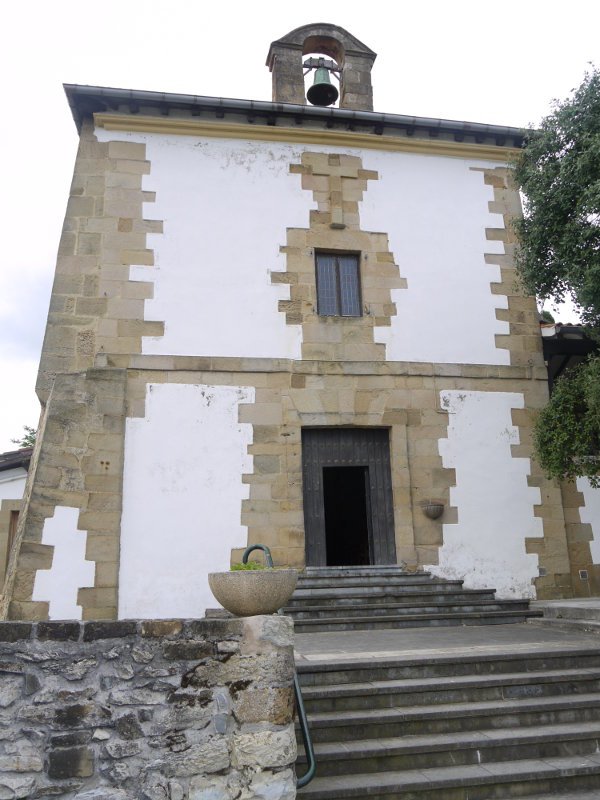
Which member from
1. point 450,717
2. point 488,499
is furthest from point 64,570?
point 488,499

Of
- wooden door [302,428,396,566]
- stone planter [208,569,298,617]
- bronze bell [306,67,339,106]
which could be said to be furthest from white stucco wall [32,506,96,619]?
bronze bell [306,67,339,106]

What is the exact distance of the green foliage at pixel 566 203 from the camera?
7.07 meters

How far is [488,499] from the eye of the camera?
855 centimetres

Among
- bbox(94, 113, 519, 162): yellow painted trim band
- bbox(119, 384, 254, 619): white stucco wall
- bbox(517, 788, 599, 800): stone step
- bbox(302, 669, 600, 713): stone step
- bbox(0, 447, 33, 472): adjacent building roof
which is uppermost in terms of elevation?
bbox(94, 113, 519, 162): yellow painted trim band

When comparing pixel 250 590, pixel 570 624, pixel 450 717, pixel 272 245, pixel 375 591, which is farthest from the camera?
pixel 272 245

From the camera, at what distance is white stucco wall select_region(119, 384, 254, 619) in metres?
7.55

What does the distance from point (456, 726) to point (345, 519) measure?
9.22 m

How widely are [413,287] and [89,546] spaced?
505 cm

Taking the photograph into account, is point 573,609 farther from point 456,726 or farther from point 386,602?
point 456,726

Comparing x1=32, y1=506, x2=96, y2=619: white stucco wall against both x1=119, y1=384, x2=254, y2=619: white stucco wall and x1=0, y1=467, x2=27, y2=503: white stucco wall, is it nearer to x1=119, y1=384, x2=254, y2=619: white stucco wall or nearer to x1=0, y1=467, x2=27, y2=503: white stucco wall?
x1=119, y1=384, x2=254, y2=619: white stucco wall

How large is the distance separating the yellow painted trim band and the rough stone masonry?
7.16m

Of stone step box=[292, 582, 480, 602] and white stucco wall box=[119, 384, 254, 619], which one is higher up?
white stucco wall box=[119, 384, 254, 619]

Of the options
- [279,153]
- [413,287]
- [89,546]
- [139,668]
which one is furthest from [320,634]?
[279,153]

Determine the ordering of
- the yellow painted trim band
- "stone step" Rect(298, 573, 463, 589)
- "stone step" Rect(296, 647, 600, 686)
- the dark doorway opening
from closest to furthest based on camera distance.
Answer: "stone step" Rect(296, 647, 600, 686) → "stone step" Rect(298, 573, 463, 589) → the yellow painted trim band → the dark doorway opening
